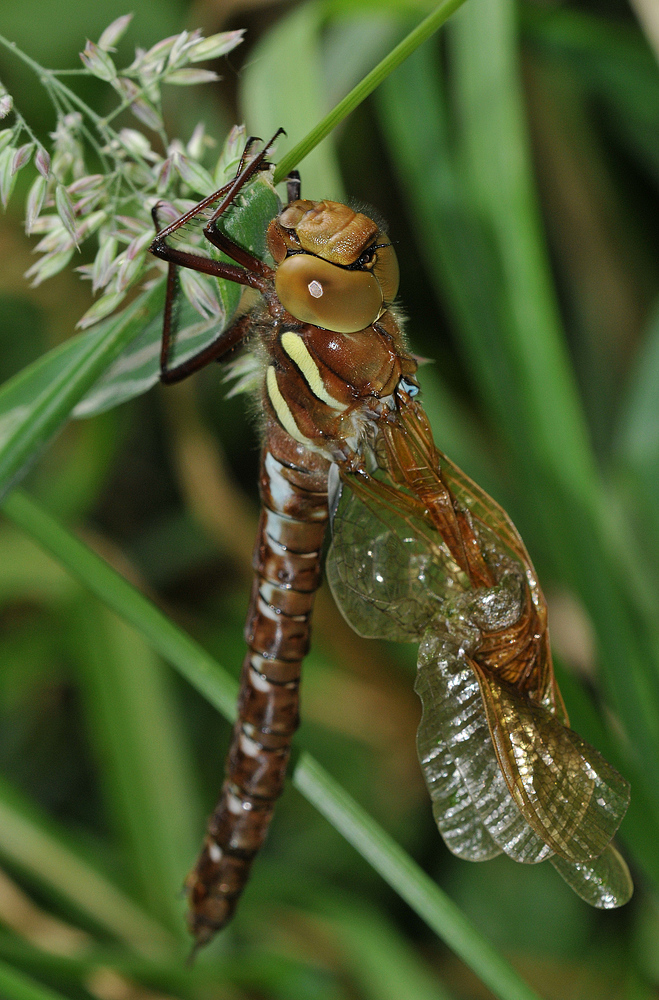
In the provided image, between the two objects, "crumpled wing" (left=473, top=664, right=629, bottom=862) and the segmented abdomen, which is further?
the segmented abdomen

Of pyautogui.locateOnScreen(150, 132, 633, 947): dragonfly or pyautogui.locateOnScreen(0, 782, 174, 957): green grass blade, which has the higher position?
pyautogui.locateOnScreen(150, 132, 633, 947): dragonfly

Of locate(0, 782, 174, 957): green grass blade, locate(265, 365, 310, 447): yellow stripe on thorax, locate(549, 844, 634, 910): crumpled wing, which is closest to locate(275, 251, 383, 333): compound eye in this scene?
locate(265, 365, 310, 447): yellow stripe on thorax

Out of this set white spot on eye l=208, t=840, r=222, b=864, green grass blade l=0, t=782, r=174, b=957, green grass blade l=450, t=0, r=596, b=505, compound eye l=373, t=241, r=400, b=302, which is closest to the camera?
compound eye l=373, t=241, r=400, b=302

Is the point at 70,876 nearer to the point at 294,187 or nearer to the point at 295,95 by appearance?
the point at 294,187

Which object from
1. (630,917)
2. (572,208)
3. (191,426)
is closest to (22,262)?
(191,426)

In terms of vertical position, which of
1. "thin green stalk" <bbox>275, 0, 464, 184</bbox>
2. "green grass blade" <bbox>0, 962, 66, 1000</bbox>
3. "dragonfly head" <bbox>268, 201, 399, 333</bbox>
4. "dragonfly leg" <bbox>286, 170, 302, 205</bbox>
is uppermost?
"thin green stalk" <bbox>275, 0, 464, 184</bbox>

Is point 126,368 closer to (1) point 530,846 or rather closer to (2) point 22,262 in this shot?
(1) point 530,846

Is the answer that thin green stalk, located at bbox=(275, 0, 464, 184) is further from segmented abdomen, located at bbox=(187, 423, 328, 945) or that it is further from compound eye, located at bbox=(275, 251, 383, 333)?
segmented abdomen, located at bbox=(187, 423, 328, 945)
